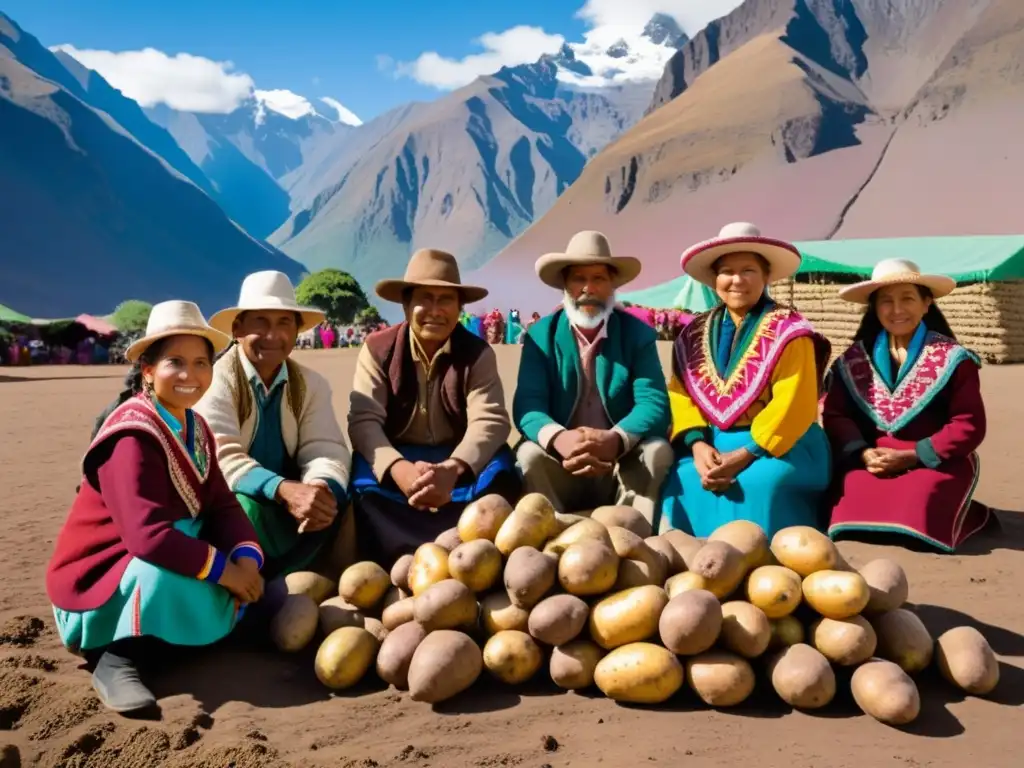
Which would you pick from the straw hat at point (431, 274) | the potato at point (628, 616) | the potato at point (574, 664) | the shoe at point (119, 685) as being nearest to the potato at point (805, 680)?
the potato at point (628, 616)

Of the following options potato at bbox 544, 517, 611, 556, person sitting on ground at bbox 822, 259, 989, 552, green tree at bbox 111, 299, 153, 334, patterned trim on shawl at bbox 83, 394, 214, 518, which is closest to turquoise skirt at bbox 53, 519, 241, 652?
Result: patterned trim on shawl at bbox 83, 394, 214, 518

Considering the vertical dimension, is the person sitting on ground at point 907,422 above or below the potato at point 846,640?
above

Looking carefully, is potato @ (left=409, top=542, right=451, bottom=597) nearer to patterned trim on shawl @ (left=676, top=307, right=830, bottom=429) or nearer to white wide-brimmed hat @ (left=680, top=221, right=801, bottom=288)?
patterned trim on shawl @ (left=676, top=307, right=830, bottom=429)

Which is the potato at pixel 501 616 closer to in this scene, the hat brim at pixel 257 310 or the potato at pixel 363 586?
the potato at pixel 363 586

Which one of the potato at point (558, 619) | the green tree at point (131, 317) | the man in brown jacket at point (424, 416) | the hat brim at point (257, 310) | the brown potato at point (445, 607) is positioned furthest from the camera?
the green tree at point (131, 317)

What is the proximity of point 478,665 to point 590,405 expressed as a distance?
2.11 metres

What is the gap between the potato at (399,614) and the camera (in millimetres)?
3246

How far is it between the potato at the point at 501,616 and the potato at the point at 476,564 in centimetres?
8

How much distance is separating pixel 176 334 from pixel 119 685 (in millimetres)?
1253

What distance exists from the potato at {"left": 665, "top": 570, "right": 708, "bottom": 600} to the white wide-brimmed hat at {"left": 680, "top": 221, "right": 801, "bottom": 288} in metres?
1.99

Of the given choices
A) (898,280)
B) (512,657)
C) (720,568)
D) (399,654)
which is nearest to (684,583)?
(720,568)

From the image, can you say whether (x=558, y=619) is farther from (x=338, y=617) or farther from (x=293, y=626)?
(x=293, y=626)

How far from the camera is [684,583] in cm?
302

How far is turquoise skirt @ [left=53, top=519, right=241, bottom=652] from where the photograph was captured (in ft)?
9.73
